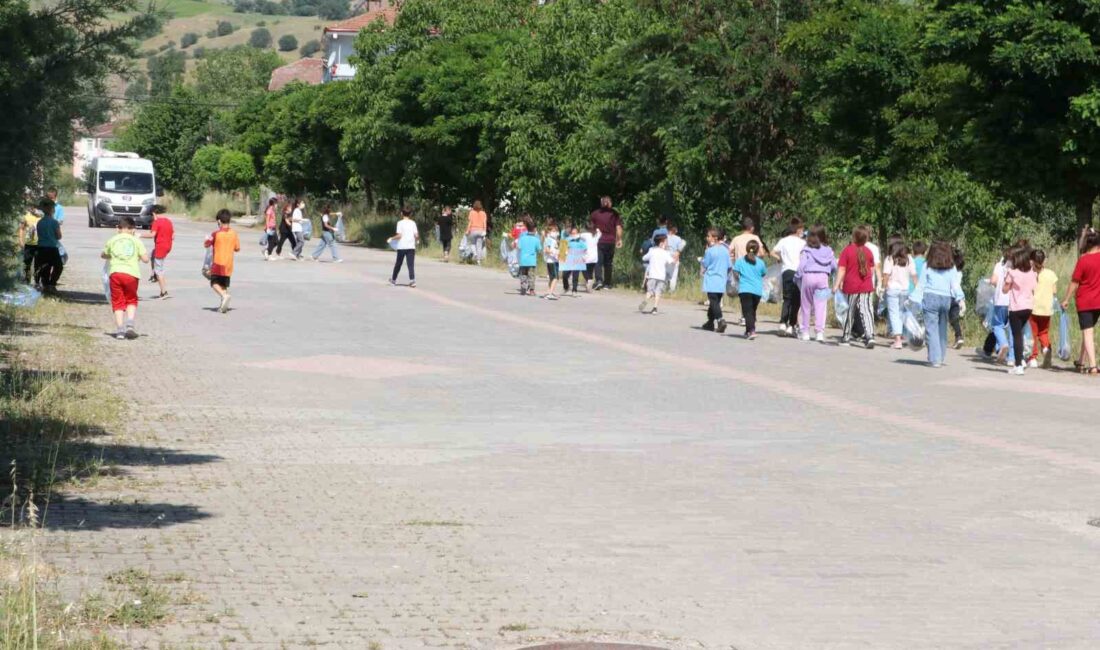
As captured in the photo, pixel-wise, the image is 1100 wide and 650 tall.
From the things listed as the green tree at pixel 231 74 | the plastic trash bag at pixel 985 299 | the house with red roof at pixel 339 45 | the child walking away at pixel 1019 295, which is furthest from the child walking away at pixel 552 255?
the green tree at pixel 231 74

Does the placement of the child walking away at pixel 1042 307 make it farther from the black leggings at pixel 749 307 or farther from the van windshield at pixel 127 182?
the van windshield at pixel 127 182

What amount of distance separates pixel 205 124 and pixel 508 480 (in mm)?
97048

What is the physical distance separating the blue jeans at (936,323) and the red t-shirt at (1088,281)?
5.12 ft

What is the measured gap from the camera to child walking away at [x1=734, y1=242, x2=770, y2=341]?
893 inches

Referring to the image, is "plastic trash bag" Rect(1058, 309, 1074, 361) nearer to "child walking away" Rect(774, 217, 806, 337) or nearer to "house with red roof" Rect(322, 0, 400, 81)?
"child walking away" Rect(774, 217, 806, 337)

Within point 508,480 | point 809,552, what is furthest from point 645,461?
point 809,552

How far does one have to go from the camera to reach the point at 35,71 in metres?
9.00

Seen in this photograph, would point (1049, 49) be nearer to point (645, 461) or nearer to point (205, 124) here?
point (645, 461)

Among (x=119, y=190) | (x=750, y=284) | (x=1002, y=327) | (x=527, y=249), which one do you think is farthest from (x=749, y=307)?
(x=119, y=190)

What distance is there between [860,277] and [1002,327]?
2.43 meters

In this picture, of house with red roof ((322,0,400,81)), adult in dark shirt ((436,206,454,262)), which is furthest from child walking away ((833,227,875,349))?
house with red roof ((322,0,400,81))

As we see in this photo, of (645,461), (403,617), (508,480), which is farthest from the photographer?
(645,461)

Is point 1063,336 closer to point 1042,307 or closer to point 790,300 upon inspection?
point 1042,307

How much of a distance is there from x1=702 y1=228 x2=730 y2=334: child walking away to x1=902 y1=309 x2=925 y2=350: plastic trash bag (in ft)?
9.57
